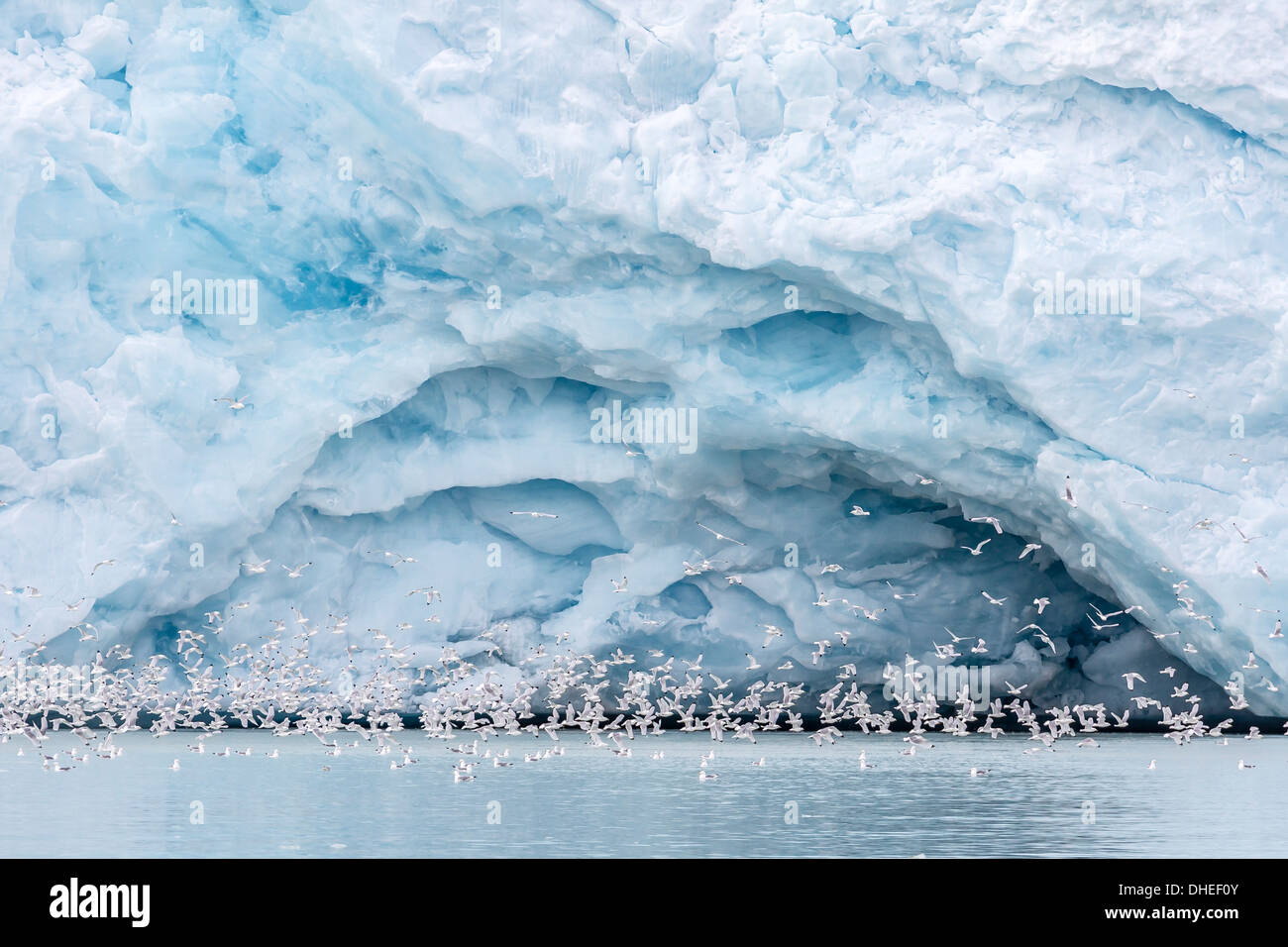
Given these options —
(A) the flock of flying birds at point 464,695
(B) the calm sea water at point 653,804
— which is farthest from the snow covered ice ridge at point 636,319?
(B) the calm sea water at point 653,804

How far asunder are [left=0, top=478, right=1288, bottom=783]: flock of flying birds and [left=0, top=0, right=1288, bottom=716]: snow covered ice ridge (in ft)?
1.01

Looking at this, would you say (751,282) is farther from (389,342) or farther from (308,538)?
(308,538)

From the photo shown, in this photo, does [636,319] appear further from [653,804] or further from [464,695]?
[653,804]

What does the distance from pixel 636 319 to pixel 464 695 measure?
598cm

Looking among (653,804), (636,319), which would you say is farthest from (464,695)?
(653,804)

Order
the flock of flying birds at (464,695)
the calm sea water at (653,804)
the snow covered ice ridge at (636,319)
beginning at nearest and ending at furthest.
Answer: the calm sea water at (653,804) → the snow covered ice ridge at (636,319) → the flock of flying birds at (464,695)

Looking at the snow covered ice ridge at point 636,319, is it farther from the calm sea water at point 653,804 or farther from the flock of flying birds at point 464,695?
the calm sea water at point 653,804

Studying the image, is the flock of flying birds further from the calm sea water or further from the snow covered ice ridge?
the calm sea water

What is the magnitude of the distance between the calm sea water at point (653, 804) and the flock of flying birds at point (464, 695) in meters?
0.57

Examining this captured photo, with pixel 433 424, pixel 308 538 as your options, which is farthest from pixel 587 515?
pixel 308 538

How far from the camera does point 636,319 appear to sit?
771 inches

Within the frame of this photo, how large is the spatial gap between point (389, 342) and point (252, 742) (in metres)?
6.03

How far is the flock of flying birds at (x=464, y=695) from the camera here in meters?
19.3

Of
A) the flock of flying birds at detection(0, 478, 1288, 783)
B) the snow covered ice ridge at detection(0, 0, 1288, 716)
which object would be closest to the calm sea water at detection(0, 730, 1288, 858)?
the flock of flying birds at detection(0, 478, 1288, 783)
